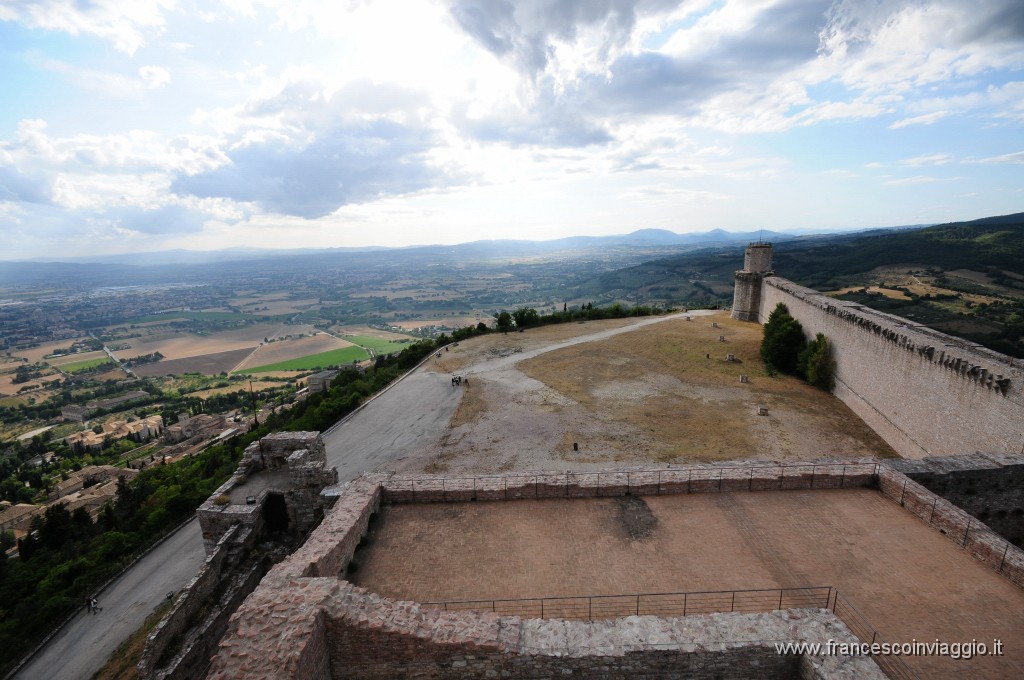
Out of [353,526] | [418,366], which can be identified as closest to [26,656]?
[353,526]

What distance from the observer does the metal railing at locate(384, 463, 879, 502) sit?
33.4 feet

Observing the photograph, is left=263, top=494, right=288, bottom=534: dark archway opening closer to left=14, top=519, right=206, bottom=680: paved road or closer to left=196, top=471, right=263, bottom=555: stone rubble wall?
left=196, top=471, right=263, bottom=555: stone rubble wall

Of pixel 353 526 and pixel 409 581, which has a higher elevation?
pixel 353 526

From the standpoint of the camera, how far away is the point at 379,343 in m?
118

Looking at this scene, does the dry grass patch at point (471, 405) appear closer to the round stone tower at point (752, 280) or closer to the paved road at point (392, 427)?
the paved road at point (392, 427)

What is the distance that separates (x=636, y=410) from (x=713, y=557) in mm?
16886

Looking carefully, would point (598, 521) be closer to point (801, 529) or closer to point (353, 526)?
point (801, 529)

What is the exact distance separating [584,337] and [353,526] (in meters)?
35.5

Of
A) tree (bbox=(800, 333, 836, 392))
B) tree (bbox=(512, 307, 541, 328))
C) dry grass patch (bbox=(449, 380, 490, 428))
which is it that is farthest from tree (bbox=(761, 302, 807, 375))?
tree (bbox=(512, 307, 541, 328))

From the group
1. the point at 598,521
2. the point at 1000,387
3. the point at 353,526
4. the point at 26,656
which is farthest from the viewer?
the point at 26,656

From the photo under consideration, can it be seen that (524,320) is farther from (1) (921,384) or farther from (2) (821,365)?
(1) (921,384)

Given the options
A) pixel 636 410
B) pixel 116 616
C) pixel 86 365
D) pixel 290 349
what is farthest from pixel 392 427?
pixel 86 365

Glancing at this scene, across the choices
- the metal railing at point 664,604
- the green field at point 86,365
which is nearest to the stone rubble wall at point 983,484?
the metal railing at point 664,604

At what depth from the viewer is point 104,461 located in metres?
54.0
